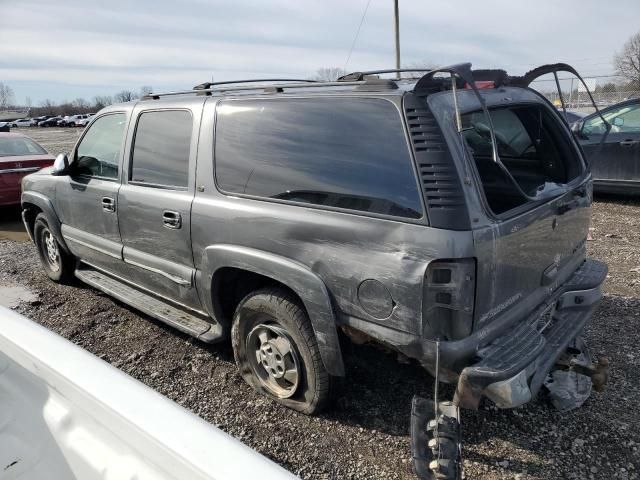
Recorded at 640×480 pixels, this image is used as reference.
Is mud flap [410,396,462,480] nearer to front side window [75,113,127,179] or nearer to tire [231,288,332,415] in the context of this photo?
tire [231,288,332,415]

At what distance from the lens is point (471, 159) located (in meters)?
2.29

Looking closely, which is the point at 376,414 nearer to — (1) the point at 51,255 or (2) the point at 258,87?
(2) the point at 258,87

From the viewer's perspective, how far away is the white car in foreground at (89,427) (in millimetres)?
1282

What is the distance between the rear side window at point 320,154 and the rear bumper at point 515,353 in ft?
2.37

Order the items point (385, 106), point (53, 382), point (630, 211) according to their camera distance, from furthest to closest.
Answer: point (630, 211) < point (385, 106) < point (53, 382)

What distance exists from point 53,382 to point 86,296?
3606 mm

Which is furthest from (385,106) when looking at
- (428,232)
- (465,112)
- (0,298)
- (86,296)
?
(0,298)

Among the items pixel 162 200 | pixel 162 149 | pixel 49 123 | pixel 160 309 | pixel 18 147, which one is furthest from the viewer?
pixel 49 123

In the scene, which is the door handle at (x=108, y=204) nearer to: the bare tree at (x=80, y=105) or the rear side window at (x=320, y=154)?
the rear side window at (x=320, y=154)

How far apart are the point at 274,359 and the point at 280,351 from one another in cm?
11

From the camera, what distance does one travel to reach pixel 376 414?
3.00 m

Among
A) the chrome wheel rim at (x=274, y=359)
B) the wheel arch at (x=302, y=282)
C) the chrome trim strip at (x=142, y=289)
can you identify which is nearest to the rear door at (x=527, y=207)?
the wheel arch at (x=302, y=282)

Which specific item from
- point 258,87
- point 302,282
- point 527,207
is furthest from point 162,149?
point 527,207

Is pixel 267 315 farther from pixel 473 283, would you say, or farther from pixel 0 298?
pixel 0 298
